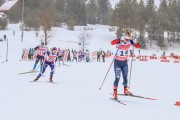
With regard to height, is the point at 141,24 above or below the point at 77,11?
below

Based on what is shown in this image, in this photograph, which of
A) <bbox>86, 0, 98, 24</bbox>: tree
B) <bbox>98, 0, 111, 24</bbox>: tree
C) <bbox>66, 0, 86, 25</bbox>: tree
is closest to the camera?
<bbox>66, 0, 86, 25</bbox>: tree

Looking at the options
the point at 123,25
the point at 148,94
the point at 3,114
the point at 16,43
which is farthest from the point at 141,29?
the point at 3,114

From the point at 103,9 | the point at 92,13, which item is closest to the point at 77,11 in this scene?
the point at 92,13

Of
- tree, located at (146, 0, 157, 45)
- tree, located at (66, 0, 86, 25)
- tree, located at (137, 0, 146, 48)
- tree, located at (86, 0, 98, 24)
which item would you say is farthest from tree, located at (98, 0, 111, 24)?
tree, located at (146, 0, 157, 45)

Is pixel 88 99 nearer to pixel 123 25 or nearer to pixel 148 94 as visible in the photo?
pixel 148 94

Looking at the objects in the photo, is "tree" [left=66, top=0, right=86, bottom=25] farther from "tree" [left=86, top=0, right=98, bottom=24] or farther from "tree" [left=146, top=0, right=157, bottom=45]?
"tree" [left=146, top=0, right=157, bottom=45]

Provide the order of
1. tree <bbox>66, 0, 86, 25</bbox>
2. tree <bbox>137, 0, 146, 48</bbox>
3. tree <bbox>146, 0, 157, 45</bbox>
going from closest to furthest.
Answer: tree <bbox>137, 0, 146, 48</bbox>
tree <bbox>146, 0, 157, 45</bbox>
tree <bbox>66, 0, 86, 25</bbox>

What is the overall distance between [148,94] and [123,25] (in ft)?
248

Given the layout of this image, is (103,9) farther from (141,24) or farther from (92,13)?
(141,24)

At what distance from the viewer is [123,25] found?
288ft

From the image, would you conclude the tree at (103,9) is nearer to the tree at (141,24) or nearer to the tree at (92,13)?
the tree at (92,13)

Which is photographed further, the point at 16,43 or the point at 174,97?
the point at 16,43

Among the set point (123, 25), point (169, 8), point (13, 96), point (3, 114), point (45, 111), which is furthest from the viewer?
point (169, 8)

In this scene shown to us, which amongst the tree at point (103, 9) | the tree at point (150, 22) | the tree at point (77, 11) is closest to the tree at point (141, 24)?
the tree at point (150, 22)
